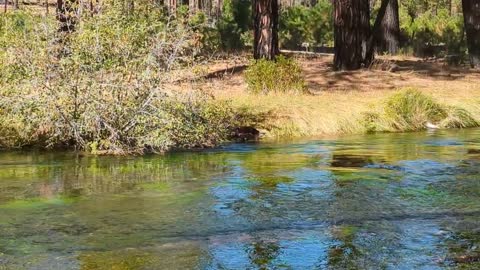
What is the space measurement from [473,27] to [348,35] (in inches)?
162

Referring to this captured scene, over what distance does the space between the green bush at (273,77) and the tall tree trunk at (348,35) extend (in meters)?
3.23

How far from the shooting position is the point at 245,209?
8.09 m

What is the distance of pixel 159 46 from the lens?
11531 millimetres

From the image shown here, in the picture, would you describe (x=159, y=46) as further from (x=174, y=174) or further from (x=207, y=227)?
(x=207, y=227)

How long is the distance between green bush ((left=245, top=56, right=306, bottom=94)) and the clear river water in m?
3.59

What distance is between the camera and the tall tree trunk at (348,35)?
61.8 ft

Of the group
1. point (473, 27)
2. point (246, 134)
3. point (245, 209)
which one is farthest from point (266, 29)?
point (245, 209)

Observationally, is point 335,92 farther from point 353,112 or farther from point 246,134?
point 246,134

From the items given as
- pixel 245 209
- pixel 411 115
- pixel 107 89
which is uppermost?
pixel 107 89

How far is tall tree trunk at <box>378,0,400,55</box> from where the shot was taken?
2486cm

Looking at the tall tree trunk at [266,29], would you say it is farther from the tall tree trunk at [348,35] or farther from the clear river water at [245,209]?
the clear river water at [245,209]

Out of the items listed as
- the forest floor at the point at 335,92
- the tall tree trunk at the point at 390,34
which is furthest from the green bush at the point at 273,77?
the tall tree trunk at the point at 390,34

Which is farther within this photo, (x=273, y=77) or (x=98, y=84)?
(x=273, y=77)

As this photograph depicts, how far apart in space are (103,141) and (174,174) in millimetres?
1682
